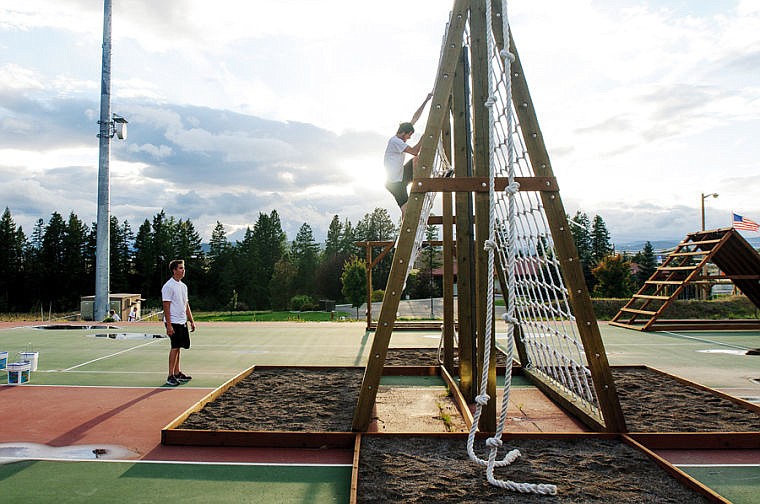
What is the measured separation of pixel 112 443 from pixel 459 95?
4.20 m

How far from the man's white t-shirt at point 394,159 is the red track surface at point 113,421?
2.74 meters

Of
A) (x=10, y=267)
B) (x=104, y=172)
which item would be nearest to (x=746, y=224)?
(x=104, y=172)

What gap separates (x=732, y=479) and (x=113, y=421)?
462cm

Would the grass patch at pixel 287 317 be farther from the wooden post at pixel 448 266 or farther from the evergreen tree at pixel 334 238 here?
the evergreen tree at pixel 334 238

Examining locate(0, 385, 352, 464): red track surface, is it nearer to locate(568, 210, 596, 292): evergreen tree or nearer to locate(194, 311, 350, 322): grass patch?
locate(194, 311, 350, 322): grass patch

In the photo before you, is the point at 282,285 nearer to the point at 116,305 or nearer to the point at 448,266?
the point at 116,305

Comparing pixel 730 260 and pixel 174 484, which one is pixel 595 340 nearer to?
pixel 174 484

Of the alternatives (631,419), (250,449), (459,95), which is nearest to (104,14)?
(459,95)

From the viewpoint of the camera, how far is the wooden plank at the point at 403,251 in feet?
12.6

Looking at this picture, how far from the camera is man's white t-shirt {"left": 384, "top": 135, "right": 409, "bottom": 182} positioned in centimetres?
508

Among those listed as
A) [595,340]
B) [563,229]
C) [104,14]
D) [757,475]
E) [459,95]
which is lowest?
[757,475]

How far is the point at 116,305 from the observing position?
18.9 metres

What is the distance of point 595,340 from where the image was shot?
149 inches

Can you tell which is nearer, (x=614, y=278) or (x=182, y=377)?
(x=182, y=377)
